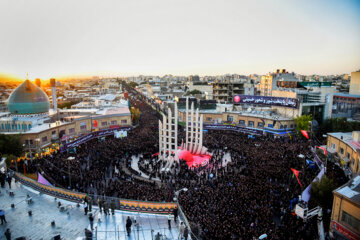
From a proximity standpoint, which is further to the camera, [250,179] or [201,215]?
[250,179]

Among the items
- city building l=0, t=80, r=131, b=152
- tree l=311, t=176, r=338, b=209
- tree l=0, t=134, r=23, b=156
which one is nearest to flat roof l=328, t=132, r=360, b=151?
tree l=311, t=176, r=338, b=209

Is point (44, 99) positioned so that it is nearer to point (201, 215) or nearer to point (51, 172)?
point (51, 172)

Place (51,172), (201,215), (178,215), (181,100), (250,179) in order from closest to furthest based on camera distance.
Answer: (178,215) < (201,215) < (250,179) < (51,172) < (181,100)

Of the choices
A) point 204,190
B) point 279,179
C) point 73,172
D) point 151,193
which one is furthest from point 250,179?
point 73,172

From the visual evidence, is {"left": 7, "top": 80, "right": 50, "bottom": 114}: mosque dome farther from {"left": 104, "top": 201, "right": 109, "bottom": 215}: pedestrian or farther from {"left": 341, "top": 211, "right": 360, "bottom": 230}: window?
{"left": 341, "top": 211, "right": 360, "bottom": 230}: window

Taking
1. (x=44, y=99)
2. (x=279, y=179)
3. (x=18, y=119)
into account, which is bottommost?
(x=279, y=179)

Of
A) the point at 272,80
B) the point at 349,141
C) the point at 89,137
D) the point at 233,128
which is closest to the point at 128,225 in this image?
the point at 349,141

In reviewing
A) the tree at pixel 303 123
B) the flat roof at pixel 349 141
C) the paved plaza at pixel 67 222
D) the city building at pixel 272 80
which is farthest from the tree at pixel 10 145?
the city building at pixel 272 80
